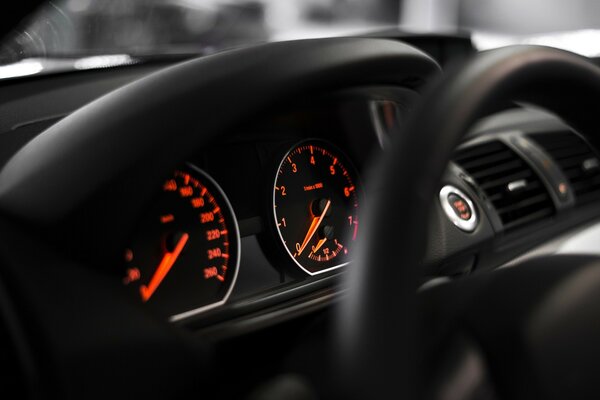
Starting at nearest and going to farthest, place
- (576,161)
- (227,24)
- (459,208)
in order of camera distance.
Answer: (459,208) < (576,161) < (227,24)

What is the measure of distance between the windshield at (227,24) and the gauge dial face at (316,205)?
25cm

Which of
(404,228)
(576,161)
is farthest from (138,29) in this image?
(404,228)

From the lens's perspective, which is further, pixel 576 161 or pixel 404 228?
pixel 576 161

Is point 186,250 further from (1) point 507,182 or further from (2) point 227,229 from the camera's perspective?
(1) point 507,182

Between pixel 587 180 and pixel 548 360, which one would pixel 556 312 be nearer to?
pixel 548 360

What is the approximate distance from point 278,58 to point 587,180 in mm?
1546

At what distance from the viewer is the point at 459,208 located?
1.67 metres

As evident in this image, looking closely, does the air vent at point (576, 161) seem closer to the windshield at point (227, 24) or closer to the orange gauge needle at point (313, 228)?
the windshield at point (227, 24)

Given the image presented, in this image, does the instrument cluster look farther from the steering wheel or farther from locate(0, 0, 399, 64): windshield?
locate(0, 0, 399, 64): windshield

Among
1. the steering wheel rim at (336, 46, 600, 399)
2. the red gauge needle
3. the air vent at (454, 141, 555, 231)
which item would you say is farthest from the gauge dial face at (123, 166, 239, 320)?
the air vent at (454, 141, 555, 231)

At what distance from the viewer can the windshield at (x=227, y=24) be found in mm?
1348

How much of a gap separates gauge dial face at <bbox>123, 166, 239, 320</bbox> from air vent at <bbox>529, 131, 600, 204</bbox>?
47.6 inches

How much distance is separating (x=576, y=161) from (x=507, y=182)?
386 mm

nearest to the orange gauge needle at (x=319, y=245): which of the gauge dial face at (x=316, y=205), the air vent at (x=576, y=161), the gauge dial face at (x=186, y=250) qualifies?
the gauge dial face at (x=316, y=205)
